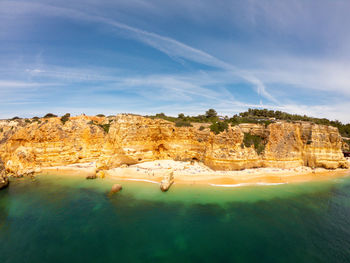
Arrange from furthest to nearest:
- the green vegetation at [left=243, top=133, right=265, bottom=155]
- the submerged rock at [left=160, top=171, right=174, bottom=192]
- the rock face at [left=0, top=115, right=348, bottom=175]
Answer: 1. the green vegetation at [left=243, top=133, right=265, bottom=155]
2. the rock face at [left=0, top=115, right=348, bottom=175]
3. the submerged rock at [left=160, top=171, right=174, bottom=192]

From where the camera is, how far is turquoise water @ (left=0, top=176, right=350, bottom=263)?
11062 mm

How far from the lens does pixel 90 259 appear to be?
34.9ft

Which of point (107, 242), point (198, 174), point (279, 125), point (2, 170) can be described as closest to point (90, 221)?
point (107, 242)

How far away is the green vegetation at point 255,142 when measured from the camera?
2727 centimetres

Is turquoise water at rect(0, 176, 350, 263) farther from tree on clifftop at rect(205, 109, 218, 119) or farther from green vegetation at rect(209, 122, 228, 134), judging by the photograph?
tree on clifftop at rect(205, 109, 218, 119)

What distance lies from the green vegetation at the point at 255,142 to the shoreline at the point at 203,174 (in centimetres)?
368

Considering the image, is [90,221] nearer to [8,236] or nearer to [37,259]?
[37,259]

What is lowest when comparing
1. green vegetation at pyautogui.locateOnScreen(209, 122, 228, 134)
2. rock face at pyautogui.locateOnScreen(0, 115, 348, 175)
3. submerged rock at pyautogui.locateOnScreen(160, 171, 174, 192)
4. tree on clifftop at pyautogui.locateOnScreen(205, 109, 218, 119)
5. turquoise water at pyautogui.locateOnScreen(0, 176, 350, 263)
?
turquoise water at pyautogui.locateOnScreen(0, 176, 350, 263)

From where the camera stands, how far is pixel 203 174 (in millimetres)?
24219

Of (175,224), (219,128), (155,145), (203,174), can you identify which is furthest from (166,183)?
(219,128)

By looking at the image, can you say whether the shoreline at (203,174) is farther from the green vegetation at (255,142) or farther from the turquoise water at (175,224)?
→ the green vegetation at (255,142)

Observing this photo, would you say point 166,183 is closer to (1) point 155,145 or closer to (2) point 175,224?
(2) point 175,224

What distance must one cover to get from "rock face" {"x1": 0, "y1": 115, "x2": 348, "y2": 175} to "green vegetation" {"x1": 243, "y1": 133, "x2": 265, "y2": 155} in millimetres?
367

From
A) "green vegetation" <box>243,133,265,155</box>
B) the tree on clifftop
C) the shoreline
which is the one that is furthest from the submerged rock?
the tree on clifftop
